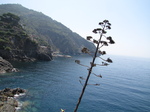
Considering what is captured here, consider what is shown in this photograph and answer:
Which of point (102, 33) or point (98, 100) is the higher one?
point (102, 33)

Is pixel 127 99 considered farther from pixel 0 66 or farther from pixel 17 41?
pixel 17 41

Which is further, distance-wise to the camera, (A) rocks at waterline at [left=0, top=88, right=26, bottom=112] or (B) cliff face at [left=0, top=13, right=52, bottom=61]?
(B) cliff face at [left=0, top=13, right=52, bottom=61]

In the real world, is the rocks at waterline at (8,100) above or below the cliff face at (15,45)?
below

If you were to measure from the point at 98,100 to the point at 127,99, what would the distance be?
12.4 meters

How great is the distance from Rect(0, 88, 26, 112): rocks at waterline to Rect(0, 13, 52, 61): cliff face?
182 ft

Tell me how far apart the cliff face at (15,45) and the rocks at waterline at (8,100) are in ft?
182

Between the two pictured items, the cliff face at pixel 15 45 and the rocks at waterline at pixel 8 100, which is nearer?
the rocks at waterline at pixel 8 100

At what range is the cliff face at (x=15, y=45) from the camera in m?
88.5

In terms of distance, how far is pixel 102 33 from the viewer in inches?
428

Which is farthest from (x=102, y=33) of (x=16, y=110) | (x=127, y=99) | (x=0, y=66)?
(x=0, y=66)

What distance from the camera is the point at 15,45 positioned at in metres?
99.1

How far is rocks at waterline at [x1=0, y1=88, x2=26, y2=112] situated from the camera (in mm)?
29598

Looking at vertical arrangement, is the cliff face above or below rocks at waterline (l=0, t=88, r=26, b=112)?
above

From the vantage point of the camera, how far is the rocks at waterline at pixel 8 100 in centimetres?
2960
